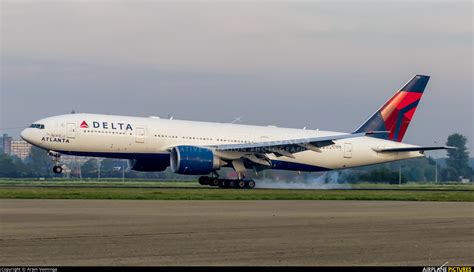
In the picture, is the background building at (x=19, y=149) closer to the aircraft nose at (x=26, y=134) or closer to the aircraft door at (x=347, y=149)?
the aircraft nose at (x=26, y=134)

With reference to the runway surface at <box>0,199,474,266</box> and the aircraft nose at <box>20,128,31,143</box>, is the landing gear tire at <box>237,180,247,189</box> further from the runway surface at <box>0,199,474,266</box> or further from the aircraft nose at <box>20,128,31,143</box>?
the runway surface at <box>0,199,474,266</box>

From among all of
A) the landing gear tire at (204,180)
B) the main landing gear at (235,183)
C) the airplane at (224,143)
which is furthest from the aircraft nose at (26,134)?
the main landing gear at (235,183)

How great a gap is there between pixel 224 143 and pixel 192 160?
4.57 metres

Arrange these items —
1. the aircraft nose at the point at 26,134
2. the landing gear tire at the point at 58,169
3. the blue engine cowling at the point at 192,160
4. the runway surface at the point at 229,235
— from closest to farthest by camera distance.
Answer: the runway surface at the point at 229,235 → the landing gear tire at the point at 58,169 → the blue engine cowling at the point at 192,160 → the aircraft nose at the point at 26,134

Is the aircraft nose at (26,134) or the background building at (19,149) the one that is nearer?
the aircraft nose at (26,134)

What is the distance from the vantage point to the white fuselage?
178 ft

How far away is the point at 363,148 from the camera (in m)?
63.0

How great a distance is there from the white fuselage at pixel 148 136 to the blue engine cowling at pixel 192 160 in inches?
64.2

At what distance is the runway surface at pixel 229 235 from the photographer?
17266 mm

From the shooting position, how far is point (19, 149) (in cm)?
10875

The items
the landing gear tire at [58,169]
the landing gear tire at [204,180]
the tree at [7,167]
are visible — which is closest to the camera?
the landing gear tire at [58,169]

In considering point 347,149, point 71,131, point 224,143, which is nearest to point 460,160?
point 347,149

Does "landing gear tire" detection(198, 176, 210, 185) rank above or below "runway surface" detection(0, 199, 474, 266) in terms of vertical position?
above

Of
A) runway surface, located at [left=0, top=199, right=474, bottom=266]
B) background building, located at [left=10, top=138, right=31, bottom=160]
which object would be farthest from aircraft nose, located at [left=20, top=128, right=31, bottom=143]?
background building, located at [left=10, top=138, right=31, bottom=160]
